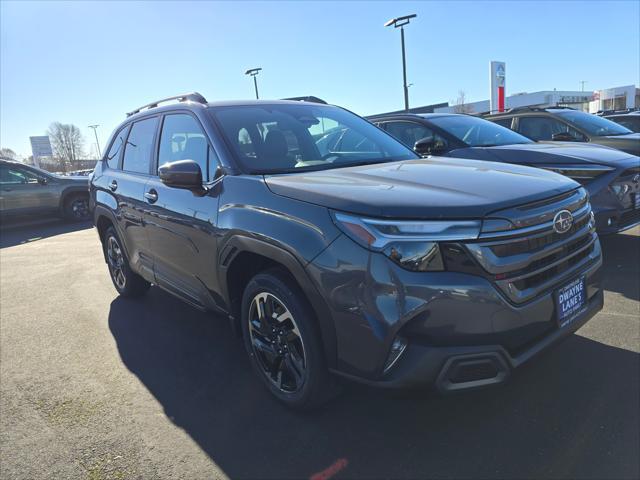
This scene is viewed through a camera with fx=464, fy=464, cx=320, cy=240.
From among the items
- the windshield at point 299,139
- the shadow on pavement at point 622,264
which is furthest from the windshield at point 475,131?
the windshield at point 299,139

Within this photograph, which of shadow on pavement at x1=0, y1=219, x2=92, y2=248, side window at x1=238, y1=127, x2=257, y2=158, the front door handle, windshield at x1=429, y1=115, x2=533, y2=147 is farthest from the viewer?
shadow on pavement at x1=0, y1=219, x2=92, y2=248

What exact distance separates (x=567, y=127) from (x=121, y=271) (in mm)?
6770

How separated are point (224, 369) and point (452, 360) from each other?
1.93 m

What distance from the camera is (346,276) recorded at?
2.09 metres

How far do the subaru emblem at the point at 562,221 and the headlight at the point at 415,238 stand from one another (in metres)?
0.53

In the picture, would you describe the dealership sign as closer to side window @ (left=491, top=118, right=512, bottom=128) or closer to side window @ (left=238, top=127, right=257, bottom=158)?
side window @ (left=491, top=118, right=512, bottom=128)

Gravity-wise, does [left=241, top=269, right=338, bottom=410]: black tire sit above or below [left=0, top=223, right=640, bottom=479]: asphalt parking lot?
above

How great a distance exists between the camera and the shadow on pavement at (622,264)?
14.1 feet

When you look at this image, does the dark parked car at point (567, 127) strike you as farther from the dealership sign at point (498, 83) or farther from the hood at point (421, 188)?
the dealership sign at point (498, 83)

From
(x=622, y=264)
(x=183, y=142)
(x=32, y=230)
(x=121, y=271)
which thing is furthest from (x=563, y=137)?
(x=32, y=230)

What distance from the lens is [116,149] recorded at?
482 cm

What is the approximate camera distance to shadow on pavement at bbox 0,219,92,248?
33.2ft

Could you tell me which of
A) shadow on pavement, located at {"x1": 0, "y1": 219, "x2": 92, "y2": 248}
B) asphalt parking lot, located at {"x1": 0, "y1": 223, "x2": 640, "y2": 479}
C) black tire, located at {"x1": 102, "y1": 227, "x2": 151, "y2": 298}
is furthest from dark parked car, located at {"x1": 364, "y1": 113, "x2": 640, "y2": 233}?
shadow on pavement, located at {"x1": 0, "y1": 219, "x2": 92, "y2": 248}

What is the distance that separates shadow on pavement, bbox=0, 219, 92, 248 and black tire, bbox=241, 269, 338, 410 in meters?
9.04
